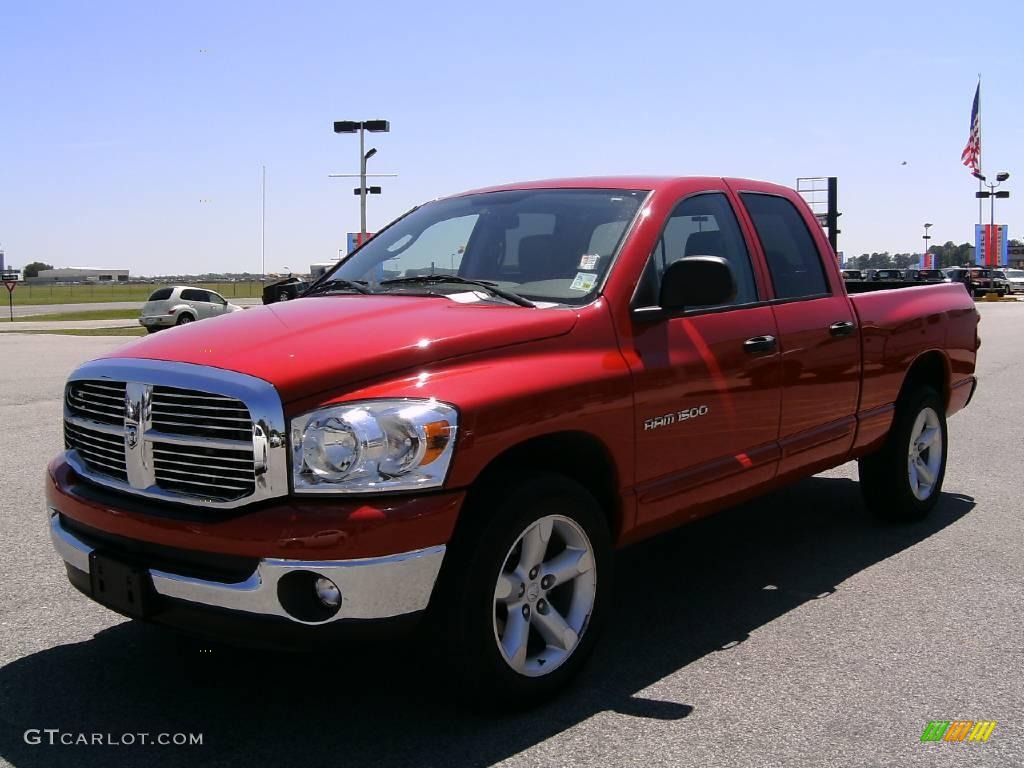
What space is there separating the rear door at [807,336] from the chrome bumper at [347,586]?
2.28 metres

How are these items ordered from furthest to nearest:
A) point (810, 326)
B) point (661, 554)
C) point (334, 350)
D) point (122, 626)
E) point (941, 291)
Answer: point (941, 291)
point (661, 554)
point (810, 326)
point (122, 626)
point (334, 350)

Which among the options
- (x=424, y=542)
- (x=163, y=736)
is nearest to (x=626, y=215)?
(x=424, y=542)

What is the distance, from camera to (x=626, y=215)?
4312 millimetres

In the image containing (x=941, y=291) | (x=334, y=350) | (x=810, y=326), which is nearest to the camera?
(x=334, y=350)

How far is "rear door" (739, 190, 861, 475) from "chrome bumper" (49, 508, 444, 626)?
228 cm

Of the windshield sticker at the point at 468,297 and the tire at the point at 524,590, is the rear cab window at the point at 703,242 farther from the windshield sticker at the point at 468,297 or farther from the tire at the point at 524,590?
the tire at the point at 524,590

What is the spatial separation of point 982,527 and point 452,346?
13.5 ft

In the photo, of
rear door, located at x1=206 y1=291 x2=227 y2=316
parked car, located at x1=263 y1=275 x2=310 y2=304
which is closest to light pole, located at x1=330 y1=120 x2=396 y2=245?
rear door, located at x1=206 y1=291 x2=227 y2=316

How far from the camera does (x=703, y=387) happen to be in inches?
165

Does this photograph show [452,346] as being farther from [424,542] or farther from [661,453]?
[661,453]

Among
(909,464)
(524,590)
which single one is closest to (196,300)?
(909,464)

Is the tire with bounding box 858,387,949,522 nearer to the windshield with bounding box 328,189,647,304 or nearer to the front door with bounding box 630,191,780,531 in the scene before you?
the front door with bounding box 630,191,780,531

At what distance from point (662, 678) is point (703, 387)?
1.17m

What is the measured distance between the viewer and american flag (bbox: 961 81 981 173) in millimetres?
52469
